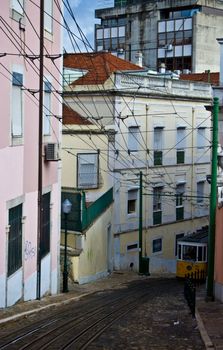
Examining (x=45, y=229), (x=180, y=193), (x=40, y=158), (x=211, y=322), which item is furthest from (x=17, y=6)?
(x=180, y=193)

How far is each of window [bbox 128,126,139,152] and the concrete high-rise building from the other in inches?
868

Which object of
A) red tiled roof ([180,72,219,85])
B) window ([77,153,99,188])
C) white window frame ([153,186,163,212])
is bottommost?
white window frame ([153,186,163,212])

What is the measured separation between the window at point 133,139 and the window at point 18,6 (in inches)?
748

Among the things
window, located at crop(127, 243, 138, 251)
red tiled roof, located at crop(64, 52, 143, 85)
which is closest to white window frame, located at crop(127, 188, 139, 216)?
window, located at crop(127, 243, 138, 251)

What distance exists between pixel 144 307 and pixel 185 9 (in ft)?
152

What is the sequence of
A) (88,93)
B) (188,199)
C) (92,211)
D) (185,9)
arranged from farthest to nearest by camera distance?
(185,9) < (188,199) < (88,93) < (92,211)

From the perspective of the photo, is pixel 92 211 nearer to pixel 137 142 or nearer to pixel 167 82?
pixel 137 142

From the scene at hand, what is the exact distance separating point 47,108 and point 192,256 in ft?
46.1

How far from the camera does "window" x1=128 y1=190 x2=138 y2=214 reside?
35.8 meters

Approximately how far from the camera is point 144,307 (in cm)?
1798

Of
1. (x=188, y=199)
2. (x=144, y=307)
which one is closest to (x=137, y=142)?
(x=188, y=199)

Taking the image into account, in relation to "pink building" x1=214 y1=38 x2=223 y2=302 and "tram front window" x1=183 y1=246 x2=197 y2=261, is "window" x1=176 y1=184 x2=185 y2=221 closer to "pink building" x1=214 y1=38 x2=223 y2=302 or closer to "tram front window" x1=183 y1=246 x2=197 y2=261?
"tram front window" x1=183 y1=246 x2=197 y2=261

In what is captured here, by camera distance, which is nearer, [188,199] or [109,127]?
[109,127]

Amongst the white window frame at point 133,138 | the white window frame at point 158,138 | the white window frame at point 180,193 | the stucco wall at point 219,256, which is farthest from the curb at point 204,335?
the white window frame at point 180,193
